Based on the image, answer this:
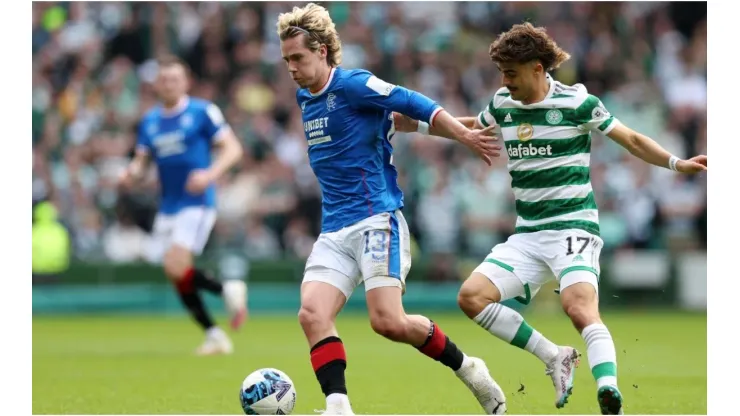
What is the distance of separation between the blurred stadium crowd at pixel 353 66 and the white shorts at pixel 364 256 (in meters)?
11.8

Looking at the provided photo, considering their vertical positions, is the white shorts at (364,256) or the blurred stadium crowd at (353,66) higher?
the blurred stadium crowd at (353,66)

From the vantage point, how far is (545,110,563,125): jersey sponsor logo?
730 cm

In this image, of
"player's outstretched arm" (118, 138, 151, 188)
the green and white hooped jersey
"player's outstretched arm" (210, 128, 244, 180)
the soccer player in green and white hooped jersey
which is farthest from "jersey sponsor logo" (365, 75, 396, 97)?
"player's outstretched arm" (118, 138, 151, 188)

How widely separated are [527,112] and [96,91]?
50.7ft

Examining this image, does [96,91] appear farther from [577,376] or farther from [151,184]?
[577,376]

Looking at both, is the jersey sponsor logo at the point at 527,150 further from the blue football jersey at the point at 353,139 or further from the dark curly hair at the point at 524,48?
the blue football jersey at the point at 353,139

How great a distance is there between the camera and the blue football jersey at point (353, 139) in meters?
7.04

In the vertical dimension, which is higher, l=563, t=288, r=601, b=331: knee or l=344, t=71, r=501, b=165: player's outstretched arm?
l=344, t=71, r=501, b=165: player's outstretched arm

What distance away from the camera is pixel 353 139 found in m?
7.12

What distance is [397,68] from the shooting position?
71.7 feet

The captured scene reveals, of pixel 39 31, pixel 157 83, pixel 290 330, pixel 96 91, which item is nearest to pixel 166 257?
pixel 157 83

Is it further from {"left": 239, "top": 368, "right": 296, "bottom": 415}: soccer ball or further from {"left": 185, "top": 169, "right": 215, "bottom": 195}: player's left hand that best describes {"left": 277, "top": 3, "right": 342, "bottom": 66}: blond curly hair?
{"left": 185, "top": 169, "right": 215, "bottom": 195}: player's left hand

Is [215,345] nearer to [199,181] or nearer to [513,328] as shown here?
[199,181]

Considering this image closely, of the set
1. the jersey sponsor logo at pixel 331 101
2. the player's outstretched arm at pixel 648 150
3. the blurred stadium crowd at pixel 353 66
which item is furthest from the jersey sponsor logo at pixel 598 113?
the blurred stadium crowd at pixel 353 66
